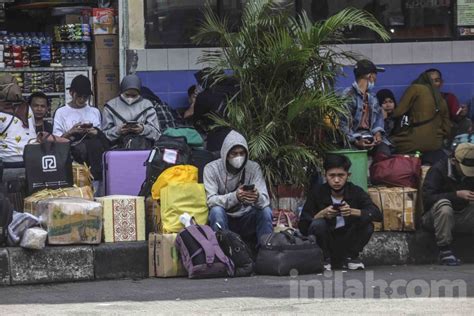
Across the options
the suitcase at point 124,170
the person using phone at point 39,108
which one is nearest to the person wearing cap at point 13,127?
the person using phone at point 39,108

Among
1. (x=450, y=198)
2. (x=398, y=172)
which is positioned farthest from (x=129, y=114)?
(x=450, y=198)

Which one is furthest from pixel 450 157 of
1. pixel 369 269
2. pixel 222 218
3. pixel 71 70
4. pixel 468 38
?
pixel 71 70

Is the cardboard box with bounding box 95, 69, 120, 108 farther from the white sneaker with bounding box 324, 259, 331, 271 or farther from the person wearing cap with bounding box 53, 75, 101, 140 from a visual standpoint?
the white sneaker with bounding box 324, 259, 331, 271

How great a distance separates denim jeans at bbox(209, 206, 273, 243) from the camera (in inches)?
444

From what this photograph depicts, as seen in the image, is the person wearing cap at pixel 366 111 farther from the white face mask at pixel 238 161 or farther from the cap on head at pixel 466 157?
the white face mask at pixel 238 161

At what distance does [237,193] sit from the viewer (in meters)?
11.3

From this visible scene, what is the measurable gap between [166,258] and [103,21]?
4114 mm

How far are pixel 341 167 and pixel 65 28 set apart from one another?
14.6ft

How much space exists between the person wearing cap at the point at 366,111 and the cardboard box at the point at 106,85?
302cm

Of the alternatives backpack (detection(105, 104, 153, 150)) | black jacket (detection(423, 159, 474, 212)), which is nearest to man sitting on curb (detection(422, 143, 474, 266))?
black jacket (detection(423, 159, 474, 212))

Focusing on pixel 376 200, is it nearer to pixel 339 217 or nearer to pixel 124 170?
pixel 339 217

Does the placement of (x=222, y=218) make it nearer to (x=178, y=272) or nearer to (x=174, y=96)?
(x=178, y=272)

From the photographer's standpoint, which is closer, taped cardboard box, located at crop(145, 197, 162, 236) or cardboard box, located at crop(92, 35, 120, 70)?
taped cardboard box, located at crop(145, 197, 162, 236)

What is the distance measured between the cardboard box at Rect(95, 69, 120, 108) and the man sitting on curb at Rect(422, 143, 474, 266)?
4.29 m
